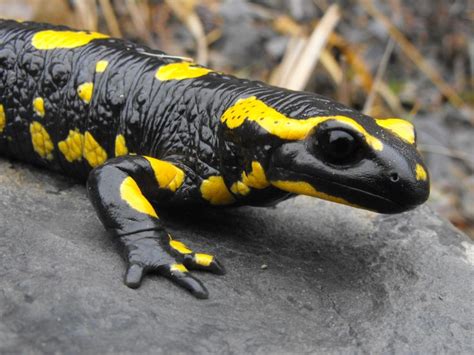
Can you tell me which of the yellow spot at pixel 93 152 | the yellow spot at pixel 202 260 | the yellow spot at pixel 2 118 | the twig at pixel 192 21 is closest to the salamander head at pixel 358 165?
the yellow spot at pixel 202 260

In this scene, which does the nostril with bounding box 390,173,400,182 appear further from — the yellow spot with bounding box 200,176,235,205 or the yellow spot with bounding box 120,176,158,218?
the yellow spot with bounding box 120,176,158,218

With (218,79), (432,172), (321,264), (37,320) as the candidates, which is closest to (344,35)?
(432,172)

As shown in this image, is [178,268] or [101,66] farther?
[101,66]

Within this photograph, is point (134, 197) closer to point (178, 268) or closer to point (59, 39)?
point (178, 268)

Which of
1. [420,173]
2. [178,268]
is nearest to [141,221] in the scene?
[178,268]

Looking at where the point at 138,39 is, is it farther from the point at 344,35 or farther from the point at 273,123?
the point at 273,123

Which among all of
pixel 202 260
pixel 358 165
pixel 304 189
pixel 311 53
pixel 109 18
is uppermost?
pixel 358 165
